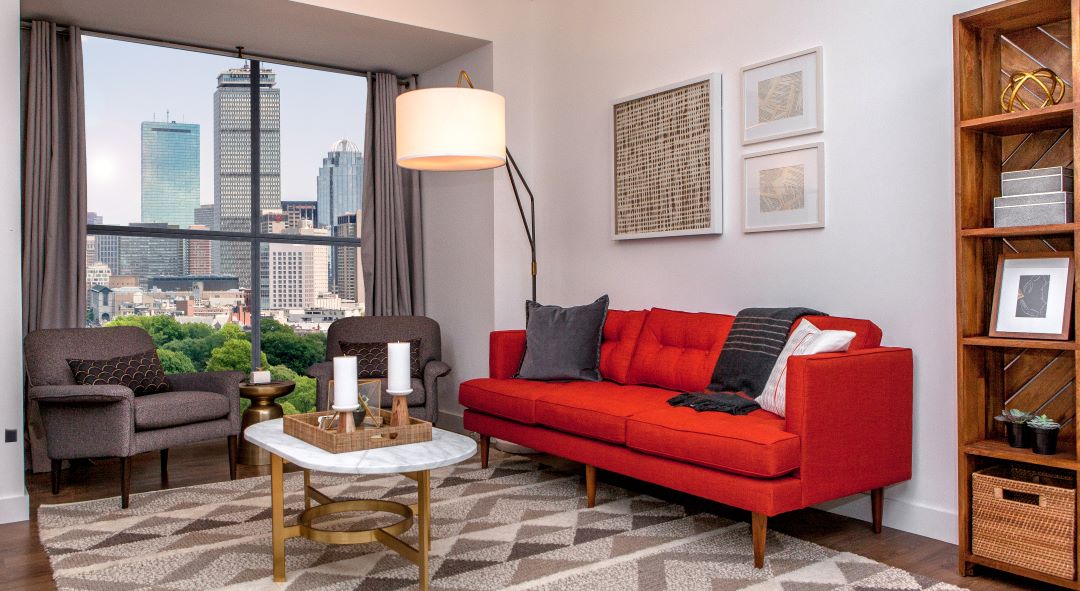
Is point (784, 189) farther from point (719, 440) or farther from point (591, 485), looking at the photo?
point (591, 485)

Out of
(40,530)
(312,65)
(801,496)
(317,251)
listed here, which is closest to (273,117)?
(312,65)

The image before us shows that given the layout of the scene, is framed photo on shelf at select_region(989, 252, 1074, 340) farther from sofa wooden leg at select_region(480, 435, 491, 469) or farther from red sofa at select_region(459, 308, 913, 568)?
sofa wooden leg at select_region(480, 435, 491, 469)

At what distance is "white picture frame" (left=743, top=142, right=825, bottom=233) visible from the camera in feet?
12.3

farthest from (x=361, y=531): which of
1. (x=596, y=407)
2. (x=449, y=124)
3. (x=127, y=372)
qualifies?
(x=127, y=372)

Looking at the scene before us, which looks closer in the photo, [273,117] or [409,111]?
[409,111]

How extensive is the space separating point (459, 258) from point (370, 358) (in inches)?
41.3

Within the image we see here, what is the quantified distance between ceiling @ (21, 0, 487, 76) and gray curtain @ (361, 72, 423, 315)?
281 mm

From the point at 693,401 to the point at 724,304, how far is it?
925 millimetres

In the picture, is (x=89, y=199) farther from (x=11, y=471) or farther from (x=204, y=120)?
(x=11, y=471)

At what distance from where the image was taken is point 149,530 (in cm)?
339

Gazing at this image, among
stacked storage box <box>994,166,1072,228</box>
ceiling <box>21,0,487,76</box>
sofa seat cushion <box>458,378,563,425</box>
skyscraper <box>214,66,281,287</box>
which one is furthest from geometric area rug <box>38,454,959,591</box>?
ceiling <box>21,0,487,76</box>

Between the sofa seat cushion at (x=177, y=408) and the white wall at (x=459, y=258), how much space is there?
72.3 inches

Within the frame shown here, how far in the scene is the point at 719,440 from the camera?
116 inches

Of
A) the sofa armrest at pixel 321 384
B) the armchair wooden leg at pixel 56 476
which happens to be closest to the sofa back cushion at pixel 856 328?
the sofa armrest at pixel 321 384
